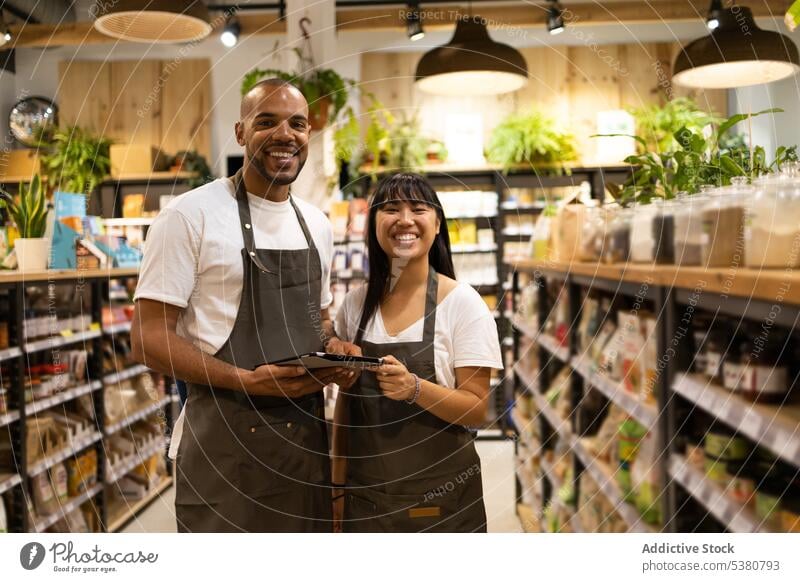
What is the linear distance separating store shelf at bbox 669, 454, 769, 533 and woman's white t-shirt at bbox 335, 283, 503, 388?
20.1 inches

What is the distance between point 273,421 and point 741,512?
1025 mm

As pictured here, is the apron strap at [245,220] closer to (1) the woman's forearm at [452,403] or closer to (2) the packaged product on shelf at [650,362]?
(1) the woman's forearm at [452,403]

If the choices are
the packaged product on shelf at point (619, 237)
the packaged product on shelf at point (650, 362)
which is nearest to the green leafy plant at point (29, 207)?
the packaged product on shelf at point (619, 237)

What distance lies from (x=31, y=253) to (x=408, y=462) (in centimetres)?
157

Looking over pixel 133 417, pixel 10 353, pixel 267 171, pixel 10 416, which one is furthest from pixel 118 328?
pixel 267 171

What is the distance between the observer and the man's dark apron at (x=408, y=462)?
151 centimetres

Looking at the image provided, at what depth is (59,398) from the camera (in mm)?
3131

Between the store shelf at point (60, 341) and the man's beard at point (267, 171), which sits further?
the store shelf at point (60, 341)

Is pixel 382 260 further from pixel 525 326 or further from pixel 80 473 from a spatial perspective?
pixel 80 473

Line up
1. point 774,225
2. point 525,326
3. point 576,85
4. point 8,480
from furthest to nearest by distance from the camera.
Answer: point 525,326 < point 8,480 < point 576,85 < point 774,225
